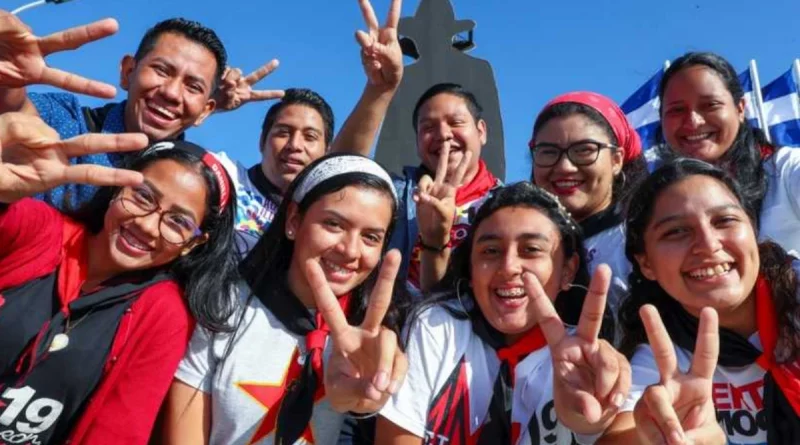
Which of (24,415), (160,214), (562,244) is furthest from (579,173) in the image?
(24,415)

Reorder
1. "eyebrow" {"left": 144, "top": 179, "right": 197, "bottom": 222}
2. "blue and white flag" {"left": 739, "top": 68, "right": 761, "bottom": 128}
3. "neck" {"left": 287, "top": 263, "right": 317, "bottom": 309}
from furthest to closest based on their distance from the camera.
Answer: "blue and white flag" {"left": 739, "top": 68, "right": 761, "bottom": 128} < "neck" {"left": 287, "top": 263, "right": 317, "bottom": 309} < "eyebrow" {"left": 144, "top": 179, "right": 197, "bottom": 222}

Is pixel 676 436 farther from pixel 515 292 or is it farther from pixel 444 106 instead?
pixel 444 106

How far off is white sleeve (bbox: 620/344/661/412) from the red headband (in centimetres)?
126

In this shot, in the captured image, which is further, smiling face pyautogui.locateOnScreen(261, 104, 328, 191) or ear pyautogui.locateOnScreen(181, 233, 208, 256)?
smiling face pyautogui.locateOnScreen(261, 104, 328, 191)

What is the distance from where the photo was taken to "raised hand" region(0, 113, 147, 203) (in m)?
1.95

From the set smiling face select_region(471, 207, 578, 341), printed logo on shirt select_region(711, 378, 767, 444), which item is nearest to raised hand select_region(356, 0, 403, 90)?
smiling face select_region(471, 207, 578, 341)

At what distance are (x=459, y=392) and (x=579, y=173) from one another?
136 cm

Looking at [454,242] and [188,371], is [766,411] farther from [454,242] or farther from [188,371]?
[188,371]

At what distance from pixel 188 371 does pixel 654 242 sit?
1752 millimetres

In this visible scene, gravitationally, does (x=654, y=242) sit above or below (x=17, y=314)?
above

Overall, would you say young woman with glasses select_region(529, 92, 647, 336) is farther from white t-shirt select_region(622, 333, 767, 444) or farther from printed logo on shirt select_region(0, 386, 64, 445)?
printed logo on shirt select_region(0, 386, 64, 445)

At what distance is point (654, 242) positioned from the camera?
2.57 meters

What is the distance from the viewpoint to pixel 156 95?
328cm

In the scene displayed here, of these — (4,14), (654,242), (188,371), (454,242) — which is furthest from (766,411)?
(4,14)
